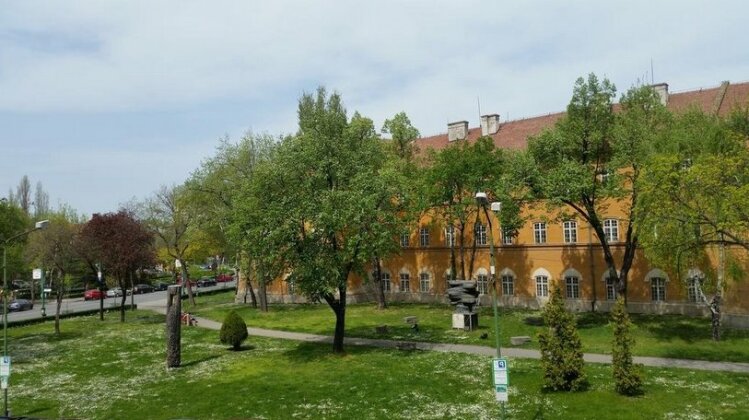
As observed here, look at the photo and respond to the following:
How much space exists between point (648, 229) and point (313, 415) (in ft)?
59.2

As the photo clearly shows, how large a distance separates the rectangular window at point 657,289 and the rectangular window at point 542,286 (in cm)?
796

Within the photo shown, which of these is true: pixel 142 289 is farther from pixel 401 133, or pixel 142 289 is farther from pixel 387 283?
pixel 401 133

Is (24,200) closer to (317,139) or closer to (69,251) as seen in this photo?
(69,251)

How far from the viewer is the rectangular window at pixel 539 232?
154 ft

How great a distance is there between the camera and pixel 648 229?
2712cm

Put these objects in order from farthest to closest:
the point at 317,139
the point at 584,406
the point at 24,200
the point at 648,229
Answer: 1. the point at 24,200
2. the point at 317,139
3. the point at 648,229
4. the point at 584,406

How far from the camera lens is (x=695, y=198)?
966 inches

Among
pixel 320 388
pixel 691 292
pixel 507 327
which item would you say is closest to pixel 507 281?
pixel 507 327

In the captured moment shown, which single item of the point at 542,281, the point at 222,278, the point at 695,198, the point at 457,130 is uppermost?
the point at 457,130

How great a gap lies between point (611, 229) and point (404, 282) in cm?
2060

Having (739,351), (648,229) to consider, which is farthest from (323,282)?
(739,351)

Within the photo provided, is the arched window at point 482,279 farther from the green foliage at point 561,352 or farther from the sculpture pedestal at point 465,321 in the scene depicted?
the green foliage at point 561,352

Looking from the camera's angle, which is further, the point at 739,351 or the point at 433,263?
the point at 433,263

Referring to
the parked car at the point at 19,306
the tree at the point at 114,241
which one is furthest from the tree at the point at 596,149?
the parked car at the point at 19,306
